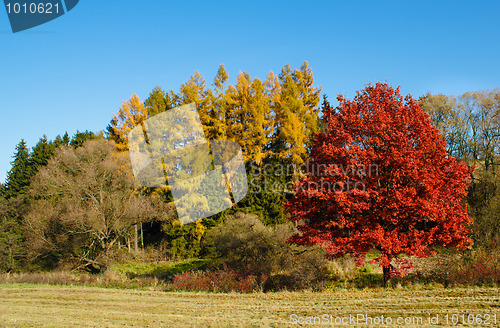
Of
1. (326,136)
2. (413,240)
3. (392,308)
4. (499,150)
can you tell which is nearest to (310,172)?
(326,136)

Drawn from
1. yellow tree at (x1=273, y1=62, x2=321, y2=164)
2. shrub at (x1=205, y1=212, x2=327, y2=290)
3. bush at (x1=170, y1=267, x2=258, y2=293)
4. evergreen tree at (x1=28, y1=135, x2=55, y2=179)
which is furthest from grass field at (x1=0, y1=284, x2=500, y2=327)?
evergreen tree at (x1=28, y1=135, x2=55, y2=179)

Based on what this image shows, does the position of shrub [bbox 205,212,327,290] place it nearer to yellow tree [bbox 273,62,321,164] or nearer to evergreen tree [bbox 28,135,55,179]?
yellow tree [bbox 273,62,321,164]

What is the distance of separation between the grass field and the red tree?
1.83m

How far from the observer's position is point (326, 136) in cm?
1509

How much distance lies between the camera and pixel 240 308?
12.3 m

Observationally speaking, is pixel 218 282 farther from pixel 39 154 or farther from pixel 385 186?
pixel 39 154

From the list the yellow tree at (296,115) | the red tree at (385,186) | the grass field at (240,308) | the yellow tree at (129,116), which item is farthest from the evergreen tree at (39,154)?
the red tree at (385,186)

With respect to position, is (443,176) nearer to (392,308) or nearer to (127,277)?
(392,308)

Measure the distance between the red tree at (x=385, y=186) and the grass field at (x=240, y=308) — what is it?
72.2 inches

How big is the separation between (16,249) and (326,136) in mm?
30266

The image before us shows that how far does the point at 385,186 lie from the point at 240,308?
7.26 metres

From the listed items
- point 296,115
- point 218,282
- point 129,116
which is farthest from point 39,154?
point 218,282

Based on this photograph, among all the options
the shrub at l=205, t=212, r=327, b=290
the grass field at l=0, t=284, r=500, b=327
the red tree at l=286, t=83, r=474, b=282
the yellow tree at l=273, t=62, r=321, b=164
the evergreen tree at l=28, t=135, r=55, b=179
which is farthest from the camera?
the evergreen tree at l=28, t=135, r=55, b=179

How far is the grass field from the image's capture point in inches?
393
